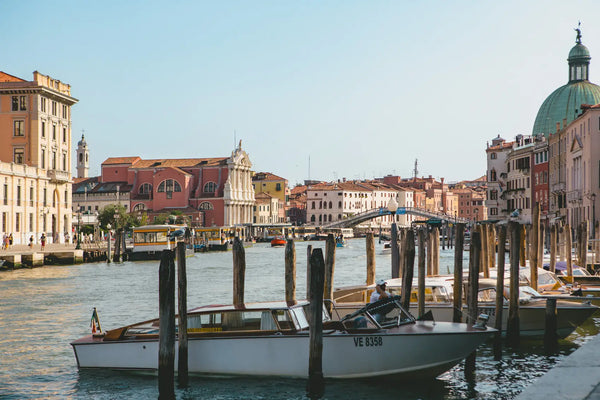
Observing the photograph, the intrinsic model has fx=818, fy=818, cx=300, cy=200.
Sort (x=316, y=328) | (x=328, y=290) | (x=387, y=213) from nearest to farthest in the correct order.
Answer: (x=316, y=328) → (x=328, y=290) → (x=387, y=213)

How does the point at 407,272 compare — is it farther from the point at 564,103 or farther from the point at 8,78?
the point at 564,103

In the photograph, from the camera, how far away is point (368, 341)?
396 inches

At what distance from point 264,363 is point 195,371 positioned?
0.93 metres

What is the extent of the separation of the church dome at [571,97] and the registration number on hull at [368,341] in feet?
206

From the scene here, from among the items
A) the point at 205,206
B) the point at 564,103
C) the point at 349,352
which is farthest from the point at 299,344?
the point at 205,206

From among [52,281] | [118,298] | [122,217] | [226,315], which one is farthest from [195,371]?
[122,217]

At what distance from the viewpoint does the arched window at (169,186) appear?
→ 90.4 metres

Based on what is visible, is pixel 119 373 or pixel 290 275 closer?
pixel 119 373

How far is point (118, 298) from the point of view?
23.0m

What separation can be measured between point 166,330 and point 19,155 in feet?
148

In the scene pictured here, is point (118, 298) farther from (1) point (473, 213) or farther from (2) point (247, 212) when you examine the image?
(1) point (473, 213)

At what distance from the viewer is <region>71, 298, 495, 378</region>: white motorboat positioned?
397 inches

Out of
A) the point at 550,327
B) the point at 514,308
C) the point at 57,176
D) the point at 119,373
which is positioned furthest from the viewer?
the point at 57,176

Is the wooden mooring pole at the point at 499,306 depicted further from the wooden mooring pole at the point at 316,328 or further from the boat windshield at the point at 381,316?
the wooden mooring pole at the point at 316,328
